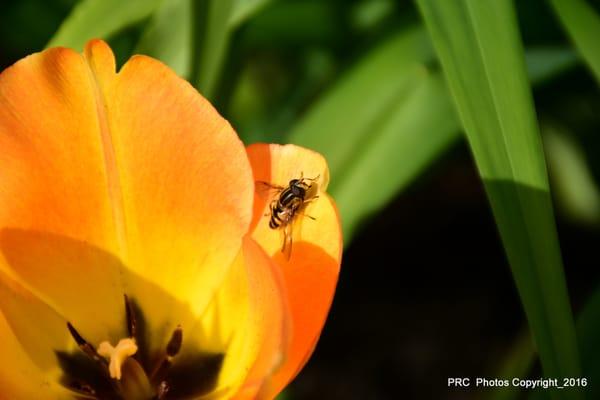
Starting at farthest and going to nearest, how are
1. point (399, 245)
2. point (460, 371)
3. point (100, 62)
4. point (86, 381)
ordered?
point (399, 245) → point (460, 371) → point (86, 381) → point (100, 62)

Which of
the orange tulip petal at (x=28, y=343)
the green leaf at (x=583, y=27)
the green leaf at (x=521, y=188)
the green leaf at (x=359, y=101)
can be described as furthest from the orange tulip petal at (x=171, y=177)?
the green leaf at (x=583, y=27)

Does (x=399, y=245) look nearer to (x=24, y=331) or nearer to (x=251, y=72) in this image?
(x=251, y=72)

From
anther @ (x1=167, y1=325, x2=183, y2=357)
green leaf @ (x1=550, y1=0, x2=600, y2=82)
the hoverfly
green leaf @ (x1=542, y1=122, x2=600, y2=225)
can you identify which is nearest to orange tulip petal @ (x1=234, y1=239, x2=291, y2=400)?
the hoverfly

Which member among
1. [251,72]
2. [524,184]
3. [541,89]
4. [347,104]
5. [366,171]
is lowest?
[524,184]

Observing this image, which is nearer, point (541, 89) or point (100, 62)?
point (100, 62)

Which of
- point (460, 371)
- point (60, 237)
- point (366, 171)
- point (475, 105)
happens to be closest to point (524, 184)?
point (475, 105)

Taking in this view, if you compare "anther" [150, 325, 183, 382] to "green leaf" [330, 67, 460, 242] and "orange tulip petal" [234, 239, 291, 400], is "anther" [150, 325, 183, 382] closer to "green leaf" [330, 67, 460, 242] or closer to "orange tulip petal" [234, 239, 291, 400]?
"orange tulip petal" [234, 239, 291, 400]
